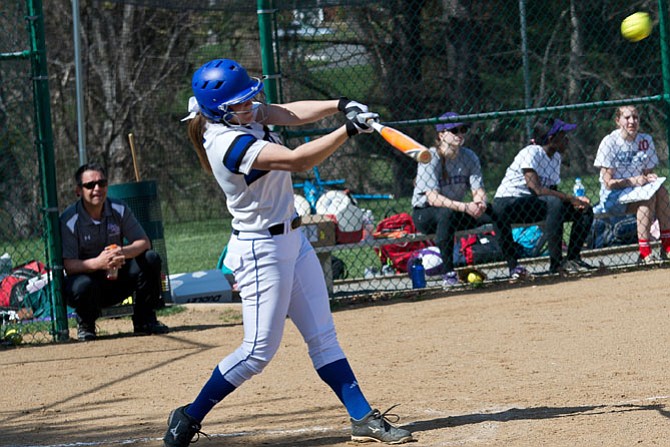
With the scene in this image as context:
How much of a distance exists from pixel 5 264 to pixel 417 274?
3.27 metres

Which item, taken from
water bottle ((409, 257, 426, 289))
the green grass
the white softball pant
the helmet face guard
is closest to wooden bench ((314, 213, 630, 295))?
water bottle ((409, 257, 426, 289))

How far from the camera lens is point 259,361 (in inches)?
166

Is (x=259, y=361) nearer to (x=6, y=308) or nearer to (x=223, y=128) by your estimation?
(x=223, y=128)

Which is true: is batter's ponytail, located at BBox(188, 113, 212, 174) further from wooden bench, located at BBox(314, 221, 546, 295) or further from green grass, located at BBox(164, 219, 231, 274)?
green grass, located at BBox(164, 219, 231, 274)

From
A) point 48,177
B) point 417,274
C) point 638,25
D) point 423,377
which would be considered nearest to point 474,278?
point 417,274

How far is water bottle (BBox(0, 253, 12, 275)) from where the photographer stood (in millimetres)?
7867

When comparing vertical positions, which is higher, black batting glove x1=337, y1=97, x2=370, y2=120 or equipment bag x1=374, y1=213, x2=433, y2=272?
black batting glove x1=337, y1=97, x2=370, y2=120

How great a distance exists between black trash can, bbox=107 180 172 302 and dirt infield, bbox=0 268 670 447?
2.10 feet

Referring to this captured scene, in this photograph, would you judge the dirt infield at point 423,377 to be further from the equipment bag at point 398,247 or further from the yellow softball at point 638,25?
the yellow softball at point 638,25

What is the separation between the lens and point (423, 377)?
554 cm

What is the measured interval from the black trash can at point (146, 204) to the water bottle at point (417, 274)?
202cm

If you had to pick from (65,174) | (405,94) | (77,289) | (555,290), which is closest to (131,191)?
(77,289)

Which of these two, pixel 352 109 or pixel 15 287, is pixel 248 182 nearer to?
pixel 352 109

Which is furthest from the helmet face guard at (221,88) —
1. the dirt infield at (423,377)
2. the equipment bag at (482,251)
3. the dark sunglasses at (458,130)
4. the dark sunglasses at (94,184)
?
the equipment bag at (482,251)
